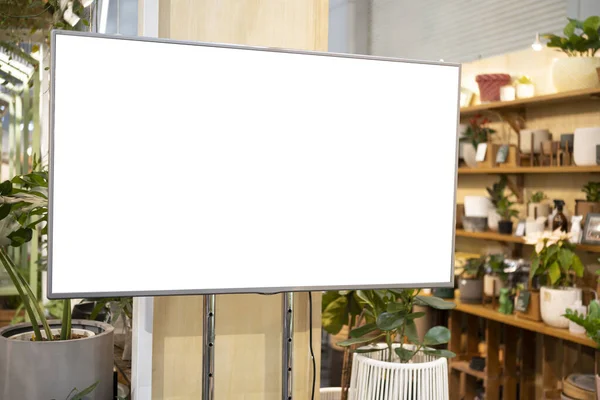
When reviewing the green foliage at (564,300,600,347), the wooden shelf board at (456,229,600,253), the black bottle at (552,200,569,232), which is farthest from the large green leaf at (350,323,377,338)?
the black bottle at (552,200,569,232)

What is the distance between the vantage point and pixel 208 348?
140 centimetres

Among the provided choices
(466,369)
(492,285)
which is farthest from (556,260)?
(466,369)

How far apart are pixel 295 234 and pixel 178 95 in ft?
1.19

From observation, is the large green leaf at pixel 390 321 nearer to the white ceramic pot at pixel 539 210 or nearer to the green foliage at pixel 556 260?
the green foliage at pixel 556 260

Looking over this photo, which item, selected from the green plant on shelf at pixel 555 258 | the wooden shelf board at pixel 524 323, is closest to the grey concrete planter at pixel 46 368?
the wooden shelf board at pixel 524 323

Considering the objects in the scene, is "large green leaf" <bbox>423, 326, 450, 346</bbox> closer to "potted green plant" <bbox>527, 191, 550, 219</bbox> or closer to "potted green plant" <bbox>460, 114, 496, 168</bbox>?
"potted green plant" <bbox>527, 191, 550, 219</bbox>

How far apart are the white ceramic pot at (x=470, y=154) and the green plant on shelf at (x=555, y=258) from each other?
93 cm

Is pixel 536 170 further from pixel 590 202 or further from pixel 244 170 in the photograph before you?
pixel 244 170

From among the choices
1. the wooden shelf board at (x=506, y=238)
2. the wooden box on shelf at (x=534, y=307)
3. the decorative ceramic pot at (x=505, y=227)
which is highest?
the decorative ceramic pot at (x=505, y=227)

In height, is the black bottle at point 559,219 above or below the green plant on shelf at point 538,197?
below

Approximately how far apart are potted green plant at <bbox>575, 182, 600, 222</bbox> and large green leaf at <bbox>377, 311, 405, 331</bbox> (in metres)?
2.12

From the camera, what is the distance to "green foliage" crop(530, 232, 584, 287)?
3223mm

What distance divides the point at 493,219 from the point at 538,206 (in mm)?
353

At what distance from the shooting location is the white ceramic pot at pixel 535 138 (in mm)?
→ 3697
